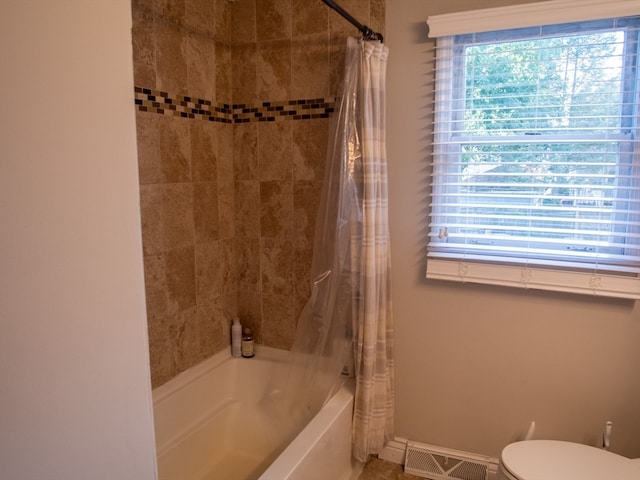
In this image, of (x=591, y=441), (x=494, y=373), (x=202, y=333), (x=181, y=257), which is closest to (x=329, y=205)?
(x=181, y=257)

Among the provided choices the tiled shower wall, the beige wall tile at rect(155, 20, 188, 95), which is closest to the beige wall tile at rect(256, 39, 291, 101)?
the tiled shower wall

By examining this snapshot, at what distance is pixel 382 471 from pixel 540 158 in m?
1.60

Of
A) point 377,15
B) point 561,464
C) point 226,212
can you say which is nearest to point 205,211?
point 226,212

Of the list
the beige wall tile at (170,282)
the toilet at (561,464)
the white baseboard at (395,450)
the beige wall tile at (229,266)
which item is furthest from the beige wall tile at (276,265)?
the toilet at (561,464)

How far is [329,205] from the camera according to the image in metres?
2.04

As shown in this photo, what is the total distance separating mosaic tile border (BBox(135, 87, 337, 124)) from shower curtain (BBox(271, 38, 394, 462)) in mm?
254

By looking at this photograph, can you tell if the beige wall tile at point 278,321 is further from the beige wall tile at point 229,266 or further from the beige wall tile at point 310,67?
the beige wall tile at point 310,67

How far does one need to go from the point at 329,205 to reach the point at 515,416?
1.24 meters

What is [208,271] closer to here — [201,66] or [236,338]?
[236,338]

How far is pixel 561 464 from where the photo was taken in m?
1.58

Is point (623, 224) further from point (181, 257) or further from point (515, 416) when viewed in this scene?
point (181, 257)

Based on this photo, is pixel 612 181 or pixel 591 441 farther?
pixel 591 441

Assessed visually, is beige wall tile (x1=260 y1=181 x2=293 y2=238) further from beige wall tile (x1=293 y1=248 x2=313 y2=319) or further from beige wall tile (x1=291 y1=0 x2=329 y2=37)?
beige wall tile (x1=291 y1=0 x2=329 y2=37)

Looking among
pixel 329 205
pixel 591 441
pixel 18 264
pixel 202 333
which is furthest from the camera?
pixel 202 333
